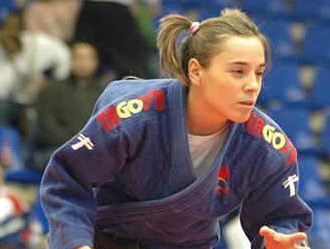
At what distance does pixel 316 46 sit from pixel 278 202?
13.9ft

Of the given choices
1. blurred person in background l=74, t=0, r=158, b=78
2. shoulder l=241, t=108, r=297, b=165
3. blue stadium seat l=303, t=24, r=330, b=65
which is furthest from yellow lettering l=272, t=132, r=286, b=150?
blue stadium seat l=303, t=24, r=330, b=65

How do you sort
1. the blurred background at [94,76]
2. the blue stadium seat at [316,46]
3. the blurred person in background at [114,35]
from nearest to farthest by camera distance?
the blurred background at [94,76]
the blurred person in background at [114,35]
the blue stadium seat at [316,46]

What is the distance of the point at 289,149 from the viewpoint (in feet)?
7.48

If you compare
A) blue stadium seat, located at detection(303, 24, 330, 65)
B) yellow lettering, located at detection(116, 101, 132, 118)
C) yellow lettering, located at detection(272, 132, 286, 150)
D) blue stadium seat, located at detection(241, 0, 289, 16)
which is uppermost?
yellow lettering, located at detection(116, 101, 132, 118)

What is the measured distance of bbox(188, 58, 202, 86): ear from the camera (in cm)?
220

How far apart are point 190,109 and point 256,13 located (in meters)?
4.43

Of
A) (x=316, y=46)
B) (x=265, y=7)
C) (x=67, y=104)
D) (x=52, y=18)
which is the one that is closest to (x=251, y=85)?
(x=67, y=104)

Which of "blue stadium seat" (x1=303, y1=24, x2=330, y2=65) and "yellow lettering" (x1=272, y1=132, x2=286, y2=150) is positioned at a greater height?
"yellow lettering" (x1=272, y1=132, x2=286, y2=150)

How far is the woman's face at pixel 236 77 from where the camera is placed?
2.12 metres

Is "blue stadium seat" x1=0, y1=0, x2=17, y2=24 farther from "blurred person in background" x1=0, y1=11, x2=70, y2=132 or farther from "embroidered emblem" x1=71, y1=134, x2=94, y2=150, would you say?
"embroidered emblem" x1=71, y1=134, x2=94, y2=150

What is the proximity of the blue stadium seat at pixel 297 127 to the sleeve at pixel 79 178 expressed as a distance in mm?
3401

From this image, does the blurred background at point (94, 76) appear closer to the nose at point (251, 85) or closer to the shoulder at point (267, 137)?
the shoulder at point (267, 137)

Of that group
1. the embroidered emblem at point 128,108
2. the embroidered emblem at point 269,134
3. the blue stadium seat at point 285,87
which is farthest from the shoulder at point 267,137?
the blue stadium seat at point 285,87

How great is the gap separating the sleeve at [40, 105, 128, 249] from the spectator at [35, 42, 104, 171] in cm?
255
